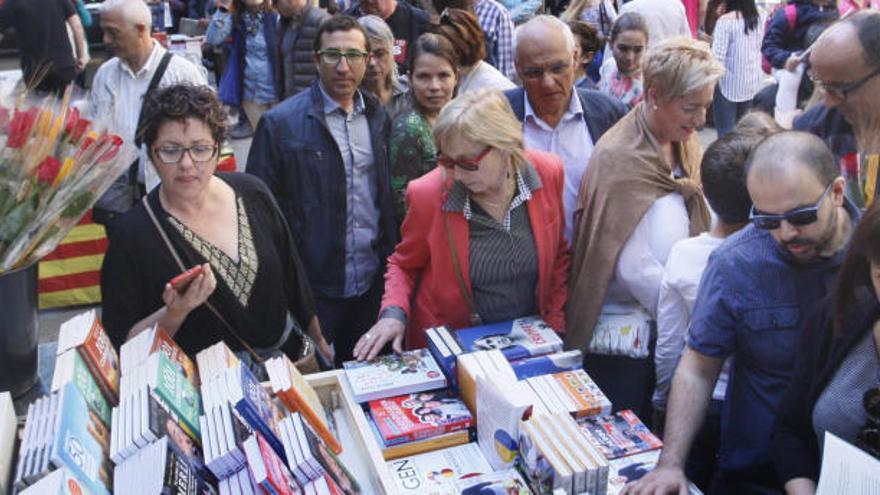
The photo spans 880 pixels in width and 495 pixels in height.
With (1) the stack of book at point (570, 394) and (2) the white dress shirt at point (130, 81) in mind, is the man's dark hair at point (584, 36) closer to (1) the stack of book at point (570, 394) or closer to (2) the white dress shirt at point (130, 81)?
(2) the white dress shirt at point (130, 81)

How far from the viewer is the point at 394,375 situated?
2104 millimetres

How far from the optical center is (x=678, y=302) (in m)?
2.30

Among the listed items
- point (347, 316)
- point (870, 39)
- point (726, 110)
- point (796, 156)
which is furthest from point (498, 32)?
point (796, 156)

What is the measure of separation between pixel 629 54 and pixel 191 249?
9.36 feet

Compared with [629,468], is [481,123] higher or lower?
higher

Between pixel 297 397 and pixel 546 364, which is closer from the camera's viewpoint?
pixel 297 397

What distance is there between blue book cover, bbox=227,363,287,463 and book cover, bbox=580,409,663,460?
72 centimetres

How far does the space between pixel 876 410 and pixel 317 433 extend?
120 centimetres

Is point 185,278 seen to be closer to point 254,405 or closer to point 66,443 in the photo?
point 254,405

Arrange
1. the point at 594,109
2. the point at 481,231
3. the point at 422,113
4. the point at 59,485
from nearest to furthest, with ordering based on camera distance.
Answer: the point at 59,485
the point at 481,231
the point at 594,109
the point at 422,113

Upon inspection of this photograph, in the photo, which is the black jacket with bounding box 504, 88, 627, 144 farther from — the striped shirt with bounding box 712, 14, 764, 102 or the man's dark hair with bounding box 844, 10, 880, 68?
the striped shirt with bounding box 712, 14, 764, 102

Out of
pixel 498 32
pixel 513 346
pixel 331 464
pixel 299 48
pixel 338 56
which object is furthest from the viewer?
pixel 299 48

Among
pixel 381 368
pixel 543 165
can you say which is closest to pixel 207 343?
pixel 381 368

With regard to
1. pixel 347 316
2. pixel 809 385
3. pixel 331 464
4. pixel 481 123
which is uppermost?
pixel 481 123
